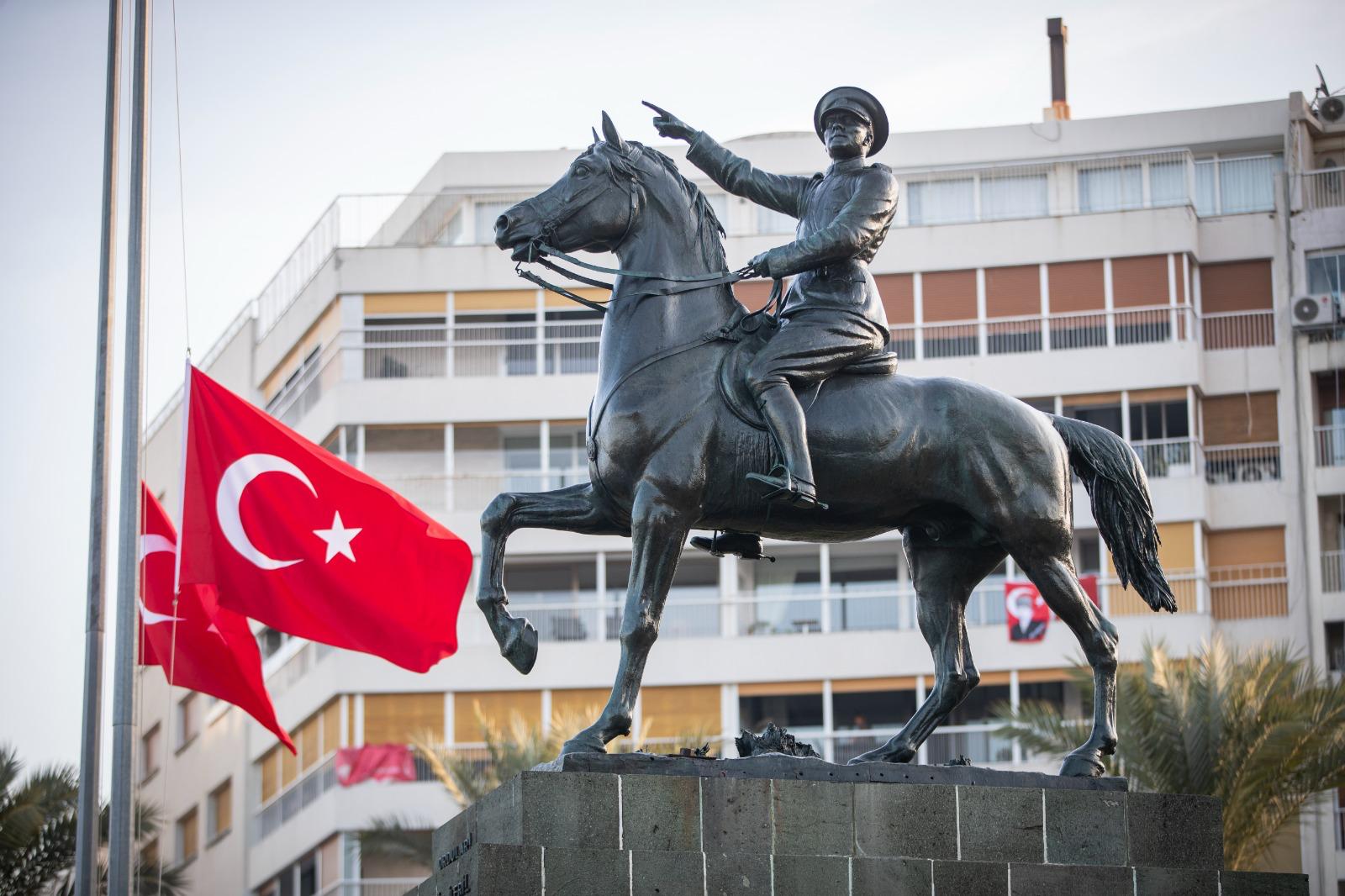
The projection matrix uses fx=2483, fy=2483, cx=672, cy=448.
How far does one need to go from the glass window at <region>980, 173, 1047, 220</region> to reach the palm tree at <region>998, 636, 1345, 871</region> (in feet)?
80.0

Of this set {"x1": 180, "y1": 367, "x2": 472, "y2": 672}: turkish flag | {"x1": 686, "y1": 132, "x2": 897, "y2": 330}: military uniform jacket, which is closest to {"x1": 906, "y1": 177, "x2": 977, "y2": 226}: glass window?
{"x1": 180, "y1": 367, "x2": 472, "y2": 672}: turkish flag

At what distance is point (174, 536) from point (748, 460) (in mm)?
10056

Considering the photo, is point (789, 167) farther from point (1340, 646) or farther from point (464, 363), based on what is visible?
point (1340, 646)

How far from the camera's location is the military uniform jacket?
16188 mm

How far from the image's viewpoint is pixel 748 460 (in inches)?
624

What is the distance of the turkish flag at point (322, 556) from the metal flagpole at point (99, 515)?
7.76 feet

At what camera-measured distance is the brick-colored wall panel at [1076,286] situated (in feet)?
192

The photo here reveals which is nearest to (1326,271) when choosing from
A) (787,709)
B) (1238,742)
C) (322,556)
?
(787,709)

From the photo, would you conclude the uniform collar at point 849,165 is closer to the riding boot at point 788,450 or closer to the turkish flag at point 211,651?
the riding boot at point 788,450

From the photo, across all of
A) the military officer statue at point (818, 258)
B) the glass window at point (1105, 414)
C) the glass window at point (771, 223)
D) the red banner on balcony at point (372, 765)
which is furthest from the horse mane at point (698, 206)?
the glass window at point (771, 223)

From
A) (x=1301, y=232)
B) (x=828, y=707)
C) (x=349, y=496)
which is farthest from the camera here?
(x=1301, y=232)

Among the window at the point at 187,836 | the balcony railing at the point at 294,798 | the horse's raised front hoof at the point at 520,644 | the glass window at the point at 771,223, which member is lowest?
the window at the point at 187,836

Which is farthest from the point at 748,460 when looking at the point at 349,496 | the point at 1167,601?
the point at 349,496

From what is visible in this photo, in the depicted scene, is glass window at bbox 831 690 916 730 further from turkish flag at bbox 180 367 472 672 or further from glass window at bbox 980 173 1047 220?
turkish flag at bbox 180 367 472 672
